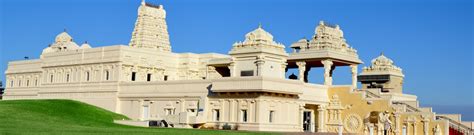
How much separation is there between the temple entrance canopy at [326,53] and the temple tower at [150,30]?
18.8 m

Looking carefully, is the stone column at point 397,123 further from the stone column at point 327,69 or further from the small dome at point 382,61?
the small dome at point 382,61

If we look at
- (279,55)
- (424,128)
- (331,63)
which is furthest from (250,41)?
(424,128)

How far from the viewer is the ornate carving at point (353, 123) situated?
171 feet

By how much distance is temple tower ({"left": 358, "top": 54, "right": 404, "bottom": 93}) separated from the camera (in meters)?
62.8

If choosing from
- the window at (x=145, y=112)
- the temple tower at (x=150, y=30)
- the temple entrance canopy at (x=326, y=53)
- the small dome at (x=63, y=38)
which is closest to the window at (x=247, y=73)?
the temple entrance canopy at (x=326, y=53)

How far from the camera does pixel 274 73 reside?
50.7 meters

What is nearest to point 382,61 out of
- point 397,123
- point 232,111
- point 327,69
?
point 327,69

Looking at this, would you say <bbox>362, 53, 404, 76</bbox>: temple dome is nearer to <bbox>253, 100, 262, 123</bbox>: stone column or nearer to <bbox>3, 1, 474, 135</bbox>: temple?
<bbox>3, 1, 474, 135</bbox>: temple

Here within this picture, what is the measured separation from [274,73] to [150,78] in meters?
17.5

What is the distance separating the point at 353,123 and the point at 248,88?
11.0m

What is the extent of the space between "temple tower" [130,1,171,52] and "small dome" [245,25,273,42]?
21.6 meters

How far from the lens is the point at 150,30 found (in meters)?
70.9

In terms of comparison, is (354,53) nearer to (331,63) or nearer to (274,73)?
(331,63)

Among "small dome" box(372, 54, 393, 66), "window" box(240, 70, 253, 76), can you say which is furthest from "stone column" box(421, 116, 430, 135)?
"small dome" box(372, 54, 393, 66)
